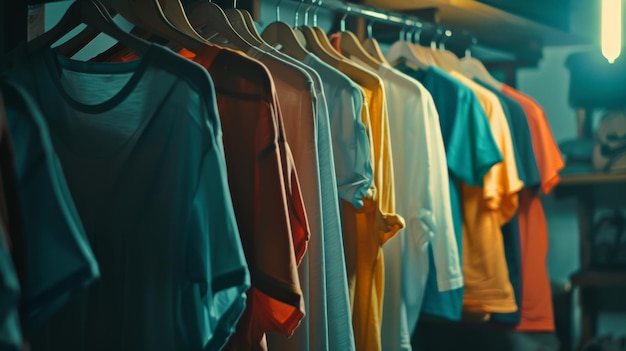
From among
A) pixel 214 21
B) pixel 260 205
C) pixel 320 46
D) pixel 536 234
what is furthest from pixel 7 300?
pixel 536 234

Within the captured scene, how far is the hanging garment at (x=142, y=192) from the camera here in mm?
1106

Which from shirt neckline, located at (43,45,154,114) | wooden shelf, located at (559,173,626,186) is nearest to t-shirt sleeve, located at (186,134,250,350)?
shirt neckline, located at (43,45,154,114)

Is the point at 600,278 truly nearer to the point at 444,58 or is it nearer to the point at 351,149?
the point at 444,58

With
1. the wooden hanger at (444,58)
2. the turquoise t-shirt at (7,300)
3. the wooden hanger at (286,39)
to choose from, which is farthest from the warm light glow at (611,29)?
the turquoise t-shirt at (7,300)

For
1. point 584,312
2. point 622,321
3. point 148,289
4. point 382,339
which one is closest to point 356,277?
point 382,339

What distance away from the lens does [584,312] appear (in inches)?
124

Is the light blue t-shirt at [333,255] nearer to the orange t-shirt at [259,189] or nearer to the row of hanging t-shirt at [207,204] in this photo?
the row of hanging t-shirt at [207,204]

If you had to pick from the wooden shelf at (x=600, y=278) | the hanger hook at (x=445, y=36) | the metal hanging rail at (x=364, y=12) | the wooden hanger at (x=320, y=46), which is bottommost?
the wooden shelf at (x=600, y=278)

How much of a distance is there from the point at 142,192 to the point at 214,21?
409 millimetres

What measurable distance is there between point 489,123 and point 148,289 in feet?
3.73

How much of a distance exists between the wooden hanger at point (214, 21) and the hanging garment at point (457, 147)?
2.25 feet

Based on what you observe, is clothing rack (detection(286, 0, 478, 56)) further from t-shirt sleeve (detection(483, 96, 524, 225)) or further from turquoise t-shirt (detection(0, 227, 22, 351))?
turquoise t-shirt (detection(0, 227, 22, 351))

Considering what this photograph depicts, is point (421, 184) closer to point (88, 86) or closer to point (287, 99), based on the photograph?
point (287, 99)

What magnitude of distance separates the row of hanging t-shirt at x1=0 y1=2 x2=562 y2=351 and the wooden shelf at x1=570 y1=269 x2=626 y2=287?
137cm
